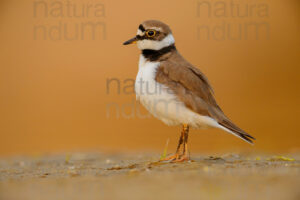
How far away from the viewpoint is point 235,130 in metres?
5.41

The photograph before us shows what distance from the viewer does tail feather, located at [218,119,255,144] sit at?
17.6ft

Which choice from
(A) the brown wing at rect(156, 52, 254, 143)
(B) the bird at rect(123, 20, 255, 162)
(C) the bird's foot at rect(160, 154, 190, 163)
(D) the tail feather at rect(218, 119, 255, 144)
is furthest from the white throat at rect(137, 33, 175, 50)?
(C) the bird's foot at rect(160, 154, 190, 163)

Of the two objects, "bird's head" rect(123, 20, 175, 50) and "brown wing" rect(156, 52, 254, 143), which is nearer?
"brown wing" rect(156, 52, 254, 143)

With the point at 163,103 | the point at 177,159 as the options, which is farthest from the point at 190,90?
the point at 177,159

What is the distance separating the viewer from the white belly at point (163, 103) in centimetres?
546

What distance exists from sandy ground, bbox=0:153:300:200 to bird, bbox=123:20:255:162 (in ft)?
1.75

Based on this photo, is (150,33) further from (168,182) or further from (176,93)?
(168,182)

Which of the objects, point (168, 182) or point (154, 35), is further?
point (154, 35)

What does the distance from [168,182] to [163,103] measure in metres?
1.85

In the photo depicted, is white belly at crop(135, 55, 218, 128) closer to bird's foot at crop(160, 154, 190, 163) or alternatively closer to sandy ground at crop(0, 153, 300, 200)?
bird's foot at crop(160, 154, 190, 163)

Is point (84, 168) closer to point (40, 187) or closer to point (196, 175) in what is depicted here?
point (40, 187)

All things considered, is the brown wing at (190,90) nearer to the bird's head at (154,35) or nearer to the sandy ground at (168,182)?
the bird's head at (154,35)

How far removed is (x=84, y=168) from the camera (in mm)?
5570

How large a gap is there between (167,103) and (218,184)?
2.02 meters
